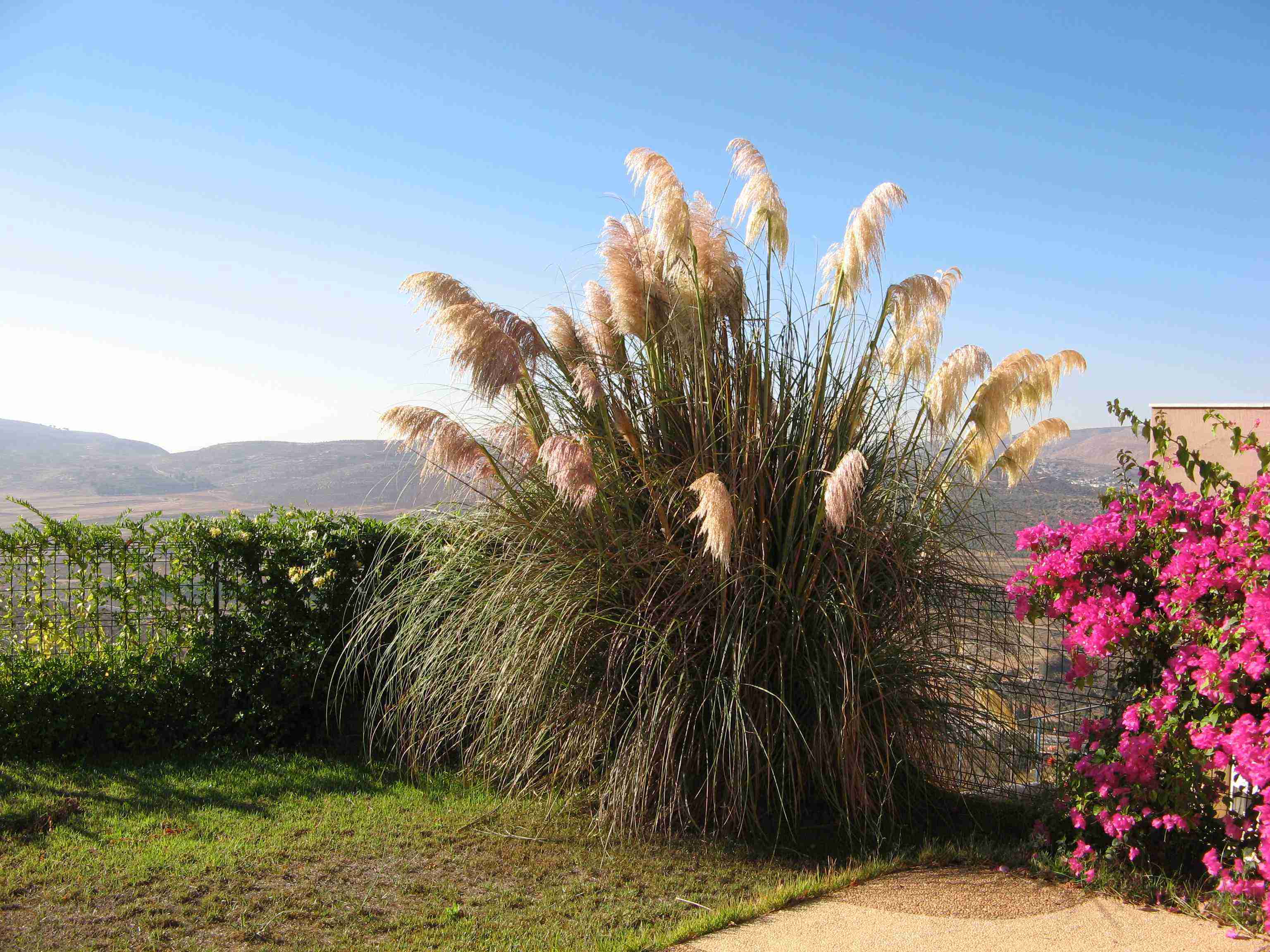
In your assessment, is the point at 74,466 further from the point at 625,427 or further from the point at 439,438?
the point at 625,427

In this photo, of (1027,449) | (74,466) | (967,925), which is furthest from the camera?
(74,466)

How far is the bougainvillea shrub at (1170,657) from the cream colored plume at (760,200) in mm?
1757

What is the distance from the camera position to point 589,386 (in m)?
3.99

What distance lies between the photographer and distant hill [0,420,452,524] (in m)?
16.2

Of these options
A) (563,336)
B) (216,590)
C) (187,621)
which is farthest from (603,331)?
(187,621)

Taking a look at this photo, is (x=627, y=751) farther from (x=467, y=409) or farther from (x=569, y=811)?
(x=467, y=409)

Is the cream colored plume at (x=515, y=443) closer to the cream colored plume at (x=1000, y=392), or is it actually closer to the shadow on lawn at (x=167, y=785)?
the shadow on lawn at (x=167, y=785)

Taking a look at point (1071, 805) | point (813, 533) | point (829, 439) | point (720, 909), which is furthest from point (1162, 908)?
point (829, 439)

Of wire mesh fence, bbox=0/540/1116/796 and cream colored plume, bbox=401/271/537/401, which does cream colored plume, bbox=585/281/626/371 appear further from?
wire mesh fence, bbox=0/540/1116/796

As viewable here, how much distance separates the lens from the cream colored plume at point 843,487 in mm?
3406

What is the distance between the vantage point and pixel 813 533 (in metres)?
3.93

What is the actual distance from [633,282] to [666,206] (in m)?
0.39

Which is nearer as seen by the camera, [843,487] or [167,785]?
[843,487]

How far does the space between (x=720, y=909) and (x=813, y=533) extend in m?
1.55
